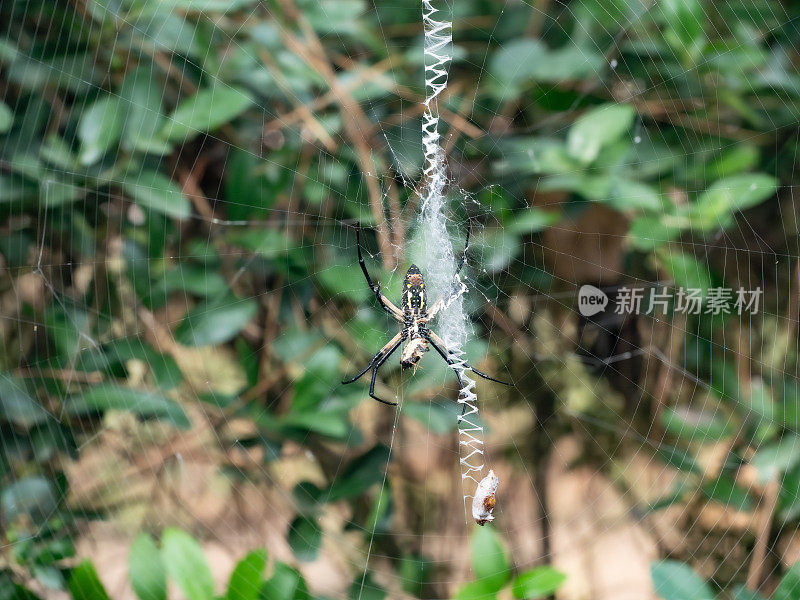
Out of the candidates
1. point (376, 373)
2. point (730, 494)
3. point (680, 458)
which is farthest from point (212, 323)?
point (730, 494)

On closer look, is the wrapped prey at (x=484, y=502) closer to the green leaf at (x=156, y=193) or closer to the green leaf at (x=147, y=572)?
the green leaf at (x=147, y=572)

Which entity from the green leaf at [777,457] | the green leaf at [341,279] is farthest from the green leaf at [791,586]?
Answer: the green leaf at [341,279]

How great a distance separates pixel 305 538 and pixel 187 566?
49 centimetres

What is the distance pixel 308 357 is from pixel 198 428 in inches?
14.2

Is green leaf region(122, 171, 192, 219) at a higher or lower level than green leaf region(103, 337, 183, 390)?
higher

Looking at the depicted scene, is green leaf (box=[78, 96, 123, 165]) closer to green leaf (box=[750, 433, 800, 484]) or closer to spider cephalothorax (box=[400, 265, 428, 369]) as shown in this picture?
spider cephalothorax (box=[400, 265, 428, 369])

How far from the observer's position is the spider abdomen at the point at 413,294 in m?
1.88

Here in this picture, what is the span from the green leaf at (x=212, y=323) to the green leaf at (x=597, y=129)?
913mm

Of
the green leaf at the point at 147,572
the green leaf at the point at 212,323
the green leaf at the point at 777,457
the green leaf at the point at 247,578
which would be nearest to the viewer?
the green leaf at the point at 247,578

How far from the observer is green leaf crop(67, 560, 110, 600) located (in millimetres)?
1385

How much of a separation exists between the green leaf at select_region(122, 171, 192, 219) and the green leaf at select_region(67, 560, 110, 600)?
0.81 metres

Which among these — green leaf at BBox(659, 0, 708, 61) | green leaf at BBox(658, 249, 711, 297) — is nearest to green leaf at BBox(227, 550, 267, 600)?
green leaf at BBox(658, 249, 711, 297)

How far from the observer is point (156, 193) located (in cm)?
165

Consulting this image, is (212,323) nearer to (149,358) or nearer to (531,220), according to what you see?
(149,358)
